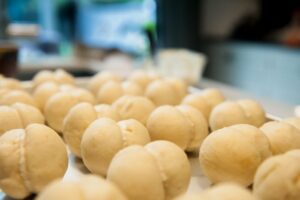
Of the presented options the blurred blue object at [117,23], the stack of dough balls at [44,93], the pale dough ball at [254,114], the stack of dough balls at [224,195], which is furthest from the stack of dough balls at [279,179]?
the blurred blue object at [117,23]


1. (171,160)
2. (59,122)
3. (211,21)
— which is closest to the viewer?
(171,160)

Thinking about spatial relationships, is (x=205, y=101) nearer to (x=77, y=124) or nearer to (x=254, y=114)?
(x=254, y=114)

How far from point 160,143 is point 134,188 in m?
0.10

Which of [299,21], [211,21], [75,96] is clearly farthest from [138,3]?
[75,96]

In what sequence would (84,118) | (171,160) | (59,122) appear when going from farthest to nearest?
(59,122) → (84,118) → (171,160)

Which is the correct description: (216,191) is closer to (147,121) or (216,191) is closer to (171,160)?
(171,160)

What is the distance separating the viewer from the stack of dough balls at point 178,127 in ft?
2.38

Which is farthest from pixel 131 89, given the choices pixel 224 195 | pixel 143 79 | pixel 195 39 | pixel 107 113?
pixel 195 39

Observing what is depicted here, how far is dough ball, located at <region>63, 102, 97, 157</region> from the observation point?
28.2 inches

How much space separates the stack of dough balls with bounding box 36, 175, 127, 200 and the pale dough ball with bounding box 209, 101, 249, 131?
1.31 ft

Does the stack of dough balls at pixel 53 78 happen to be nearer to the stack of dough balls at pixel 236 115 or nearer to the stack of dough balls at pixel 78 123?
the stack of dough balls at pixel 78 123

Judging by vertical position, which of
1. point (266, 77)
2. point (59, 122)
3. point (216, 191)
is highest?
point (216, 191)

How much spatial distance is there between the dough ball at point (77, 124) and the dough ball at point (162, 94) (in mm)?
295

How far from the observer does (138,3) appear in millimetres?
4715
